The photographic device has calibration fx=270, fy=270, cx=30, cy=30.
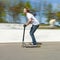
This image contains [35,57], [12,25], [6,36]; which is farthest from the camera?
[12,25]

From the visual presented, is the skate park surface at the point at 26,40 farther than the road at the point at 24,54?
Yes

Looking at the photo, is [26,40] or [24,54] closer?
[24,54]

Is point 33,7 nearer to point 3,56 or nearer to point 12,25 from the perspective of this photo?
point 12,25

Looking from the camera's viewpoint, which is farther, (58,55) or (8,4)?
(8,4)

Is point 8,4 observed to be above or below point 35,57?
above

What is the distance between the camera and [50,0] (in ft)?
44.5

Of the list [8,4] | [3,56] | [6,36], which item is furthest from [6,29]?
[3,56]

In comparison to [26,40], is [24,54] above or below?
below

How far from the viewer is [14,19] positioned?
13633mm

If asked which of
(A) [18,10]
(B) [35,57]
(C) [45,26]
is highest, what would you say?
(A) [18,10]

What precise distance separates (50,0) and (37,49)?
406cm

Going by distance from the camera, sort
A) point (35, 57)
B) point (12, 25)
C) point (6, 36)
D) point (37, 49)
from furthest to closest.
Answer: point (12, 25) → point (6, 36) → point (37, 49) → point (35, 57)

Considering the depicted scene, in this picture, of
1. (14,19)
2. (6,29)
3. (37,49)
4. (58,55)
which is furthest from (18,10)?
(58,55)

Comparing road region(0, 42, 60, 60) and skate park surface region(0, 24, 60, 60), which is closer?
road region(0, 42, 60, 60)
